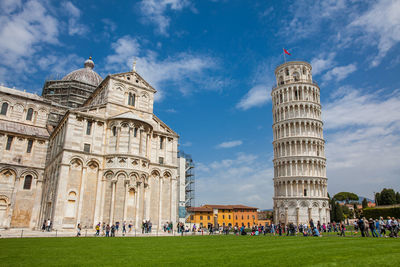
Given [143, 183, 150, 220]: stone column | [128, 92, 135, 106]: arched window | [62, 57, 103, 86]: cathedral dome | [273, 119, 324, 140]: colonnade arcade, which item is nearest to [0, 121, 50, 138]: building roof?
[62, 57, 103, 86]: cathedral dome

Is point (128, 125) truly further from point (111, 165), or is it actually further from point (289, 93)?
point (289, 93)

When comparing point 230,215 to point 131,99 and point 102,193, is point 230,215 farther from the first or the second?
point 102,193

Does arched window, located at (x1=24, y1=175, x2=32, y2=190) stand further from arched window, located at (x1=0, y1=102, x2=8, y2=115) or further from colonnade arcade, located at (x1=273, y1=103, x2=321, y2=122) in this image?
colonnade arcade, located at (x1=273, y1=103, x2=321, y2=122)

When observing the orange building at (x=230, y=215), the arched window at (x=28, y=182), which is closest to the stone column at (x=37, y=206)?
the arched window at (x=28, y=182)

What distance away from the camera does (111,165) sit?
1144 inches

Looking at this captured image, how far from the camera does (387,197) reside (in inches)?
3004

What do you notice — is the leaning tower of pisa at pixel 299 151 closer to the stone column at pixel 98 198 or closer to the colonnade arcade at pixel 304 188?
the colonnade arcade at pixel 304 188

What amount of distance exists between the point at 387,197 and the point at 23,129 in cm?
8694

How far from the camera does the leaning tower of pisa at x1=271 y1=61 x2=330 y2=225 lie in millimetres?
51906

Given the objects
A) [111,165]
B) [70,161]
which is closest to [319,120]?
[111,165]

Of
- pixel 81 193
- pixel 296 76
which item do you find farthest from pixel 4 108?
→ pixel 296 76

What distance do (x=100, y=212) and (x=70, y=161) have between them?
234 inches

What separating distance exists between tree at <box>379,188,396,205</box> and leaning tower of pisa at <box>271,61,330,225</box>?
117 ft

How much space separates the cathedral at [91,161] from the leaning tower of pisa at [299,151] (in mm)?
27574
